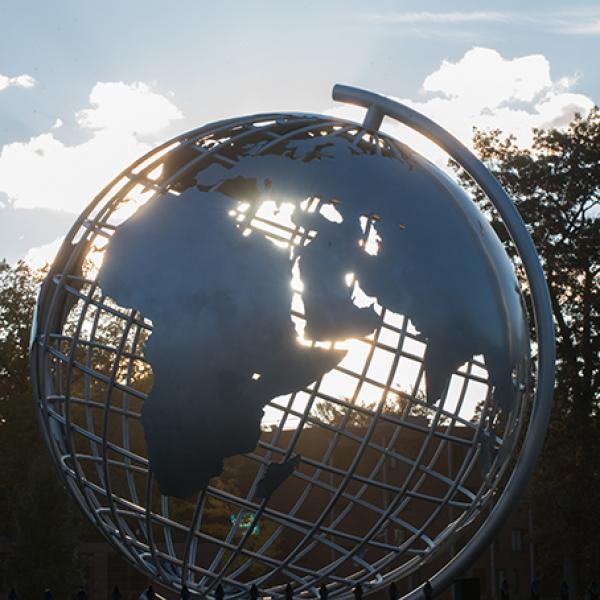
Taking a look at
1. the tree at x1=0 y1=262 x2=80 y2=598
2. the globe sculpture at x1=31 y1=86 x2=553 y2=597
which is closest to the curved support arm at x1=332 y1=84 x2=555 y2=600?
the globe sculpture at x1=31 y1=86 x2=553 y2=597

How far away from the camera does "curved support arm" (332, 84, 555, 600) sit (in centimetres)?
541

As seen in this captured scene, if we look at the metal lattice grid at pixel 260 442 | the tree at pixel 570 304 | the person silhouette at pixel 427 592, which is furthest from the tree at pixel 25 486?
the person silhouette at pixel 427 592

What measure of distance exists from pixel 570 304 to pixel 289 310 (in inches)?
668

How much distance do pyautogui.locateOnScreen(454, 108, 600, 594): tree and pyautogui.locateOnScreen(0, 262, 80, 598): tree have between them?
34.4ft

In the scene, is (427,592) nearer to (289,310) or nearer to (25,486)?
(289,310)

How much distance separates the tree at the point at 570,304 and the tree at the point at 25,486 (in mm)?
10472

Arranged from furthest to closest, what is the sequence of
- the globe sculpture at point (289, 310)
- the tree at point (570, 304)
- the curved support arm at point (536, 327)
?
the tree at point (570, 304)
the curved support arm at point (536, 327)
the globe sculpture at point (289, 310)

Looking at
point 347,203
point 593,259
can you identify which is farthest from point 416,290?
point 593,259

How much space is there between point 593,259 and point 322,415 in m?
13.3

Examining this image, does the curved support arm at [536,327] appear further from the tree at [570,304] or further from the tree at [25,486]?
the tree at [25,486]

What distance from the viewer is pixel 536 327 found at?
5.65 metres

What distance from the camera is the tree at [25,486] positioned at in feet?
70.6

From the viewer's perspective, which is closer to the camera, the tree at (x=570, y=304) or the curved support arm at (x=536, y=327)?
the curved support arm at (x=536, y=327)

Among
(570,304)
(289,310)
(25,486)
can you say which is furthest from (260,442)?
(25,486)
